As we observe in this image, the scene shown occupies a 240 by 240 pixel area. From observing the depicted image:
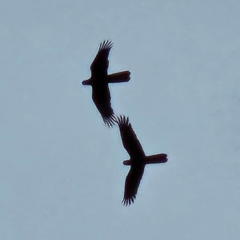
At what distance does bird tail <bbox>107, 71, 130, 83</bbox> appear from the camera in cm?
1992

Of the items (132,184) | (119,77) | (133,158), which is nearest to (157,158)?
(133,158)

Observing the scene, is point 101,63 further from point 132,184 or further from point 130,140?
point 132,184

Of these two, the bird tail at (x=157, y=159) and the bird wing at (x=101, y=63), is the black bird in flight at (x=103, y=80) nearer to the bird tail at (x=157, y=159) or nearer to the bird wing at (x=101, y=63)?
the bird wing at (x=101, y=63)

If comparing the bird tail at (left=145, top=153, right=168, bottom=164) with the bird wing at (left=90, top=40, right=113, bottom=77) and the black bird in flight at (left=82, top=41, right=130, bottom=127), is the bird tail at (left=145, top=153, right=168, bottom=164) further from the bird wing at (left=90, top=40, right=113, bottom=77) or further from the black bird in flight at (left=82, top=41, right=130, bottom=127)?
the bird wing at (left=90, top=40, right=113, bottom=77)

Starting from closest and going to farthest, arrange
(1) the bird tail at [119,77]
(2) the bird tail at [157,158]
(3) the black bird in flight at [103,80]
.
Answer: (2) the bird tail at [157,158] < (1) the bird tail at [119,77] < (3) the black bird in flight at [103,80]

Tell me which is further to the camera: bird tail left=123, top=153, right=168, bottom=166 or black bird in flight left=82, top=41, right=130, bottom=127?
black bird in flight left=82, top=41, right=130, bottom=127

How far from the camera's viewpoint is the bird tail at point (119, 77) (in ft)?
65.4

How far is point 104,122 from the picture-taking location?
69.8 ft

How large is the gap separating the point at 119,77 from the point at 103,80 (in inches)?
27.9

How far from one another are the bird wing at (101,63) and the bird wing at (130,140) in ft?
5.27

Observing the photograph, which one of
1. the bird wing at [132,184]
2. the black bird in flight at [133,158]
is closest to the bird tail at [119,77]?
the black bird in flight at [133,158]

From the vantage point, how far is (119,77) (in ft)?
66.0

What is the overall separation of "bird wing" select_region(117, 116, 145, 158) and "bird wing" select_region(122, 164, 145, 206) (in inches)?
17.8

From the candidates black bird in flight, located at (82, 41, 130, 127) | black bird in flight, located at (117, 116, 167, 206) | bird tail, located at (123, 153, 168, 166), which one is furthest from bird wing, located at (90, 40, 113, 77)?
bird tail, located at (123, 153, 168, 166)
